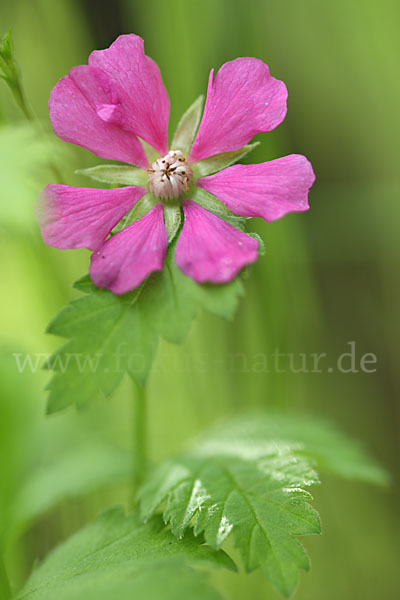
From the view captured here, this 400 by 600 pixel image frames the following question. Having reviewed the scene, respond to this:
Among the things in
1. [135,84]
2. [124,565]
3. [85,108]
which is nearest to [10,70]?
[85,108]

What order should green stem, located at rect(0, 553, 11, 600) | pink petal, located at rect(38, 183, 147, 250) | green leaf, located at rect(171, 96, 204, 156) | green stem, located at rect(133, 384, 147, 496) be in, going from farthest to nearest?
1. green stem, located at rect(133, 384, 147, 496)
2. green leaf, located at rect(171, 96, 204, 156)
3. green stem, located at rect(0, 553, 11, 600)
4. pink petal, located at rect(38, 183, 147, 250)

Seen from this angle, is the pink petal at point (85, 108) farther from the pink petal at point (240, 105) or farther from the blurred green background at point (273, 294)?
the blurred green background at point (273, 294)

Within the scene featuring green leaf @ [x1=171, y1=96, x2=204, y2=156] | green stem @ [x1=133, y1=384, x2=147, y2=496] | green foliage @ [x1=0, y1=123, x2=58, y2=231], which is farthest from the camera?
green stem @ [x1=133, y1=384, x2=147, y2=496]

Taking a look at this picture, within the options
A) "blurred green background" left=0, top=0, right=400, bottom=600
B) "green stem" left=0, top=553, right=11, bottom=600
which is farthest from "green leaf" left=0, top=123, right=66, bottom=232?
"green stem" left=0, top=553, right=11, bottom=600

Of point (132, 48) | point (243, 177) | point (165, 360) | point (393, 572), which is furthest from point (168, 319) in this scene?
point (393, 572)

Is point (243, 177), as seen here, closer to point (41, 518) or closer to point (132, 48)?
point (132, 48)

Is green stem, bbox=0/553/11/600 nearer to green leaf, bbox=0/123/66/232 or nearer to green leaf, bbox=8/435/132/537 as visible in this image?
green leaf, bbox=8/435/132/537

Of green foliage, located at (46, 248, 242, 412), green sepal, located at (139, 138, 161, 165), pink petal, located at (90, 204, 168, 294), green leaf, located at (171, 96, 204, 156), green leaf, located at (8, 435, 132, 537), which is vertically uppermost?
green leaf, located at (171, 96, 204, 156)

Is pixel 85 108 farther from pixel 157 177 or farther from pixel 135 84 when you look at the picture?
pixel 157 177
